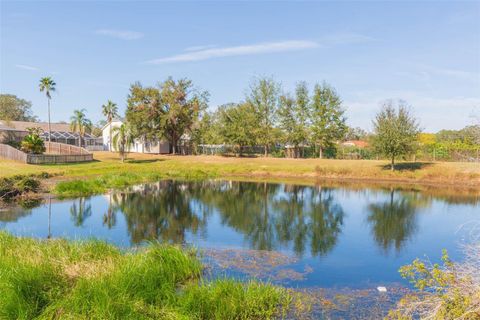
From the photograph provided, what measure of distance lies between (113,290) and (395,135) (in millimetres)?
49734

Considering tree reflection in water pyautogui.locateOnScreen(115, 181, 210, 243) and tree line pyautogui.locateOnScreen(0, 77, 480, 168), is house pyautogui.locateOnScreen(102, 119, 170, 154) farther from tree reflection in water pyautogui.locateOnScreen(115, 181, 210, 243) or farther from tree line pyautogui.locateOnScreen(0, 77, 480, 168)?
tree reflection in water pyautogui.locateOnScreen(115, 181, 210, 243)

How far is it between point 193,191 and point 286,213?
1445cm

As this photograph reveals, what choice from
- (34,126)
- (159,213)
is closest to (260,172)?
(159,213)

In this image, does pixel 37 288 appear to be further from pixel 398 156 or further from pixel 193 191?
pixel 398 156

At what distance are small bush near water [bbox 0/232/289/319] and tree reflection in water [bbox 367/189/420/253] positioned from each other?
11.9m

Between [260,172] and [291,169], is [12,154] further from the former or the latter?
[291,169]

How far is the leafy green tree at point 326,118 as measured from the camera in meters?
75.7

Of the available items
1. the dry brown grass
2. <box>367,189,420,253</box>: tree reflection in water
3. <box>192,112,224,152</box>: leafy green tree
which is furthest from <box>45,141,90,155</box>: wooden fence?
<box>367,189,420,253</box>: tree reflection in water

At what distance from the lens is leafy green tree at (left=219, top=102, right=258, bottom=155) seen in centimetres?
7850

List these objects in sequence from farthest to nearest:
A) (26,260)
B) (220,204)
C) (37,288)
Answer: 1. (220,204)
2. (26,260)
3. (37,288)

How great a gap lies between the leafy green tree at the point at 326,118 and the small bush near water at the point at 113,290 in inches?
2552

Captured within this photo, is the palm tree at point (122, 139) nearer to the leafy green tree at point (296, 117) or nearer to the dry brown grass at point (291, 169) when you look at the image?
the dry brown grass at point (291, 169)

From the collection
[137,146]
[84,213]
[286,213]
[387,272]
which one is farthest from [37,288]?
[137,146]

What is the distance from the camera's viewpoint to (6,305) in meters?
9.59
